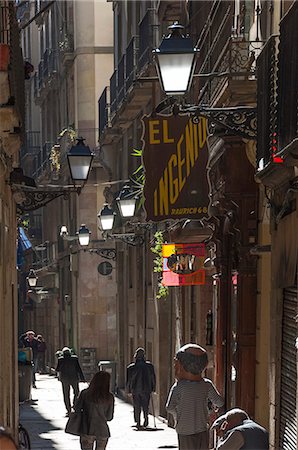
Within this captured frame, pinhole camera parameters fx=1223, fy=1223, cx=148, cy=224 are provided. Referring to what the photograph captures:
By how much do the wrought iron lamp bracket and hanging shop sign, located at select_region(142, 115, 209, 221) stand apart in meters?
1.25

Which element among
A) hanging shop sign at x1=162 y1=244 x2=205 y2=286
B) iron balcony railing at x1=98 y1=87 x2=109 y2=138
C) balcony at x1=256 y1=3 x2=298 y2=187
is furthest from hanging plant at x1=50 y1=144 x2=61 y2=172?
balcony at x1=256 y1=3 x2=298 y2=187

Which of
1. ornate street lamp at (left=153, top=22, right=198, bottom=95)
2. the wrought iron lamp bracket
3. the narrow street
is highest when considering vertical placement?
ornate street lamp at (left=153, top=22, right=198, bottom=95)

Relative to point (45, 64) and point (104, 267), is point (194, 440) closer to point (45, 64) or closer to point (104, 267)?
point (104, 267)

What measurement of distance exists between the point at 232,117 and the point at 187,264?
26.3 feet

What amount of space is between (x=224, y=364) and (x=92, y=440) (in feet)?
10.8

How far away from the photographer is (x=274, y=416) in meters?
11.5

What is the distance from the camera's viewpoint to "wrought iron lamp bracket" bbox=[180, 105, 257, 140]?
10.8 m

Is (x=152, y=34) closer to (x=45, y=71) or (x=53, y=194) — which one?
(x=53, y=194)

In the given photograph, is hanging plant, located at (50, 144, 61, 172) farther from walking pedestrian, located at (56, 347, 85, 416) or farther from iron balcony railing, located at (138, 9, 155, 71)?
walking pedestrian, located at (56, 347, 85, 416)

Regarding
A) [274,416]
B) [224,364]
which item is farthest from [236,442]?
[224,364]

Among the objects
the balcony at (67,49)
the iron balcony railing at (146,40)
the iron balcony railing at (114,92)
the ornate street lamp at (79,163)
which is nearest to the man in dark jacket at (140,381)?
the ornate street lamp at (79,163)

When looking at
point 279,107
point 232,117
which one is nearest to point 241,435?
point 279,107

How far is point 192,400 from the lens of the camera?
12.0 metres

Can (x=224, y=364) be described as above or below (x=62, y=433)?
above
